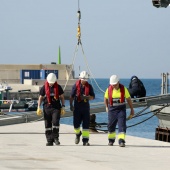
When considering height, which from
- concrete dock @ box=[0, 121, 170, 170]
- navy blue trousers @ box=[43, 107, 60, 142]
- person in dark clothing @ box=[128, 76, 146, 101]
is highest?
person in dark clothing @ box=[128, 76, 146, 101]

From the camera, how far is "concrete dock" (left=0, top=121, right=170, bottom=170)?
1449 cm

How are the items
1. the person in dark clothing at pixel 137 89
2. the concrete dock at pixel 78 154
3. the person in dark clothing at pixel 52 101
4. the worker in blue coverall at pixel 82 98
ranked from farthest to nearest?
the person in dark clothing at pixel 137 89
the worker in blue coverall at pixel 82 98
the person in dark clothing at pixel 52 101
the concrete dock at pixel 78 154

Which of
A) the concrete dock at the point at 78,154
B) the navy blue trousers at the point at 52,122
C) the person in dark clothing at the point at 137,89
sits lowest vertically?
the concrete dock at the point at 78,154

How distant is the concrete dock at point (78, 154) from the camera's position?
1449 centimetres

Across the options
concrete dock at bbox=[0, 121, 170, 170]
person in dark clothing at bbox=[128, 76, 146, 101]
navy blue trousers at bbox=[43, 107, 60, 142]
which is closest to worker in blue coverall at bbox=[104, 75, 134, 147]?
concrete dock at bbox=[0, 121, 170, 170]

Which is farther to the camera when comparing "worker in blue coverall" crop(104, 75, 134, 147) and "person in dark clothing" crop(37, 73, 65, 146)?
"worker in blue coverall" crop(104, 75, 134, 147)

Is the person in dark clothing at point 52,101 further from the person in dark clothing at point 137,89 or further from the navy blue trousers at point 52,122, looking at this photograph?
the person in dark clothing at point 137,89

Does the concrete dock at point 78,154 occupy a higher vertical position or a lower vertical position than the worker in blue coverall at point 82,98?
lower

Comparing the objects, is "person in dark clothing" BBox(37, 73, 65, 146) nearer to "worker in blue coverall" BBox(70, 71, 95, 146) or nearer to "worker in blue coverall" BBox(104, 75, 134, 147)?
"worker in blue coverall" BBox(70, 71, 95, 146)

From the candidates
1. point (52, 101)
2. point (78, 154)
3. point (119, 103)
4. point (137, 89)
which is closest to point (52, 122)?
point (52, 101)

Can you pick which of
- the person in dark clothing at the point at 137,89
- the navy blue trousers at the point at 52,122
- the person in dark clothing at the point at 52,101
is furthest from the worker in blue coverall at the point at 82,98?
the person in dark clothing at the point at 137,89

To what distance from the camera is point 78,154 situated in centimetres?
1664

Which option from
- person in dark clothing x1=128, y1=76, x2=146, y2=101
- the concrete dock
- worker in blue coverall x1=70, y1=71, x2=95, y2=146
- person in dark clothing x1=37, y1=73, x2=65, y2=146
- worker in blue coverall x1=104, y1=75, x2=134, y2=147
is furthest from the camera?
person in dark clothing x1=128, y1=76, x2=146, y2=101

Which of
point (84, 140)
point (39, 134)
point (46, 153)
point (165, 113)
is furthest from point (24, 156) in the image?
point (165, 113)
